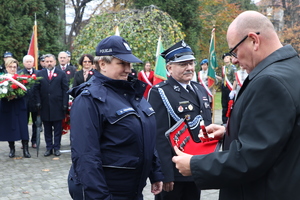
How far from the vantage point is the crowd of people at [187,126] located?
187 cm

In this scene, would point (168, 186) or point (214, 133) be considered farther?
point (168, 186)

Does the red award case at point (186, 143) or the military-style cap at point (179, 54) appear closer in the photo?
→ the red award case at point (186, 143)

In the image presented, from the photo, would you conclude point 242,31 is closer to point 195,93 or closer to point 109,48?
point 109,48

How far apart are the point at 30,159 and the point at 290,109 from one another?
7.46 meters

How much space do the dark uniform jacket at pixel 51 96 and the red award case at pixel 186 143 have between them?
21.7 feet

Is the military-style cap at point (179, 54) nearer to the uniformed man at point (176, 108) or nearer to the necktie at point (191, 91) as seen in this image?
the uniformed man at point (176, 108)

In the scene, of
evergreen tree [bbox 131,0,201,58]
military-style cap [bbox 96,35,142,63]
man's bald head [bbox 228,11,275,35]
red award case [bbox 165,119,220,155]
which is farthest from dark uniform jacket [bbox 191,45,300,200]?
evergreen tree [bbox 131,0,201,58]

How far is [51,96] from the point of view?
876 centimetres

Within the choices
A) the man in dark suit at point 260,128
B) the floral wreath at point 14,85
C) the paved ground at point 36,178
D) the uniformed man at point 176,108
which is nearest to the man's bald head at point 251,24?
the man in dark suit at point 260,128

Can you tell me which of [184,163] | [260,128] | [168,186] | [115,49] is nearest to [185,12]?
[168,186]

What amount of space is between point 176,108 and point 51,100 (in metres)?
5.48

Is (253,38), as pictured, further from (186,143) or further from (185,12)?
(185,12)

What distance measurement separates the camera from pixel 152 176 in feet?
10.9

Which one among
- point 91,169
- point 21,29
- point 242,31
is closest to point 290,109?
point 242,31
